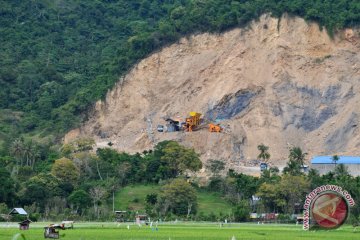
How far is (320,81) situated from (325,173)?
1474 cm

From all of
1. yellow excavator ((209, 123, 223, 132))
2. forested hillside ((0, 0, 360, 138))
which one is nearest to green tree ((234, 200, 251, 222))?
yellow excavator ((209, 123, 223, 132))

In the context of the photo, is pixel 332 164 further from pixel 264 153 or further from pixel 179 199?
pixel 179 199

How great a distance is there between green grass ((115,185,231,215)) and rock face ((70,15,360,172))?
11.4 m

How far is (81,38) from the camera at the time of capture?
14788 centimetres

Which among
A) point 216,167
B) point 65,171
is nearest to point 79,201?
point 65,171

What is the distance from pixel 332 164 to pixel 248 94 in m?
15.9

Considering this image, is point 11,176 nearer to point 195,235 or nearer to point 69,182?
point 69,182

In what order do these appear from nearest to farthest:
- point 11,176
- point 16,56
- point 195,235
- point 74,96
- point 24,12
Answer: point 195,235, point 11,176, point 74,96, point 16,56, point 24,12

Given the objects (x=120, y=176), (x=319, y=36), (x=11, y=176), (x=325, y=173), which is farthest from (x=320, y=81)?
(x=11, y=176)

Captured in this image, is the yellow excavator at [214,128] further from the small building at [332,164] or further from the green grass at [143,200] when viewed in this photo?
the green grass at [143,200]

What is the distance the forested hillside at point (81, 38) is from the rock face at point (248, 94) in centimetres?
155

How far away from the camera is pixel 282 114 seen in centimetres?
11394

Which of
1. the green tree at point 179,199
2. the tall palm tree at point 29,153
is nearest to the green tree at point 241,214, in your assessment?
the green tree at point 179,199

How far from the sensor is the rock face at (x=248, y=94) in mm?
111375
